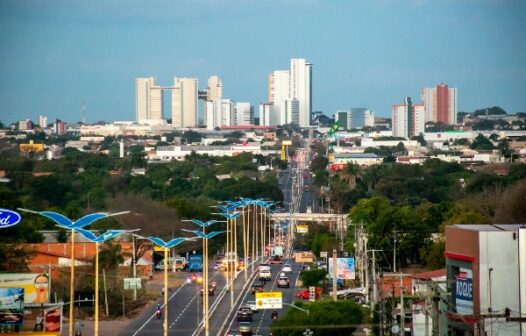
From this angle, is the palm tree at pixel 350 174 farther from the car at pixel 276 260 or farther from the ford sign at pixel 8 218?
the ford sign at pixel 8 218

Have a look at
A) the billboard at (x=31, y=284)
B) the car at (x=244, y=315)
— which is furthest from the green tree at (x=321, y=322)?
the billboard at (x=31, y=284)

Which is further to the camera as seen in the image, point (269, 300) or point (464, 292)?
point (269, 300)

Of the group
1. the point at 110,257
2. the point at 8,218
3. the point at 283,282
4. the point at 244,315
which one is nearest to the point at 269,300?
the point at 244,315

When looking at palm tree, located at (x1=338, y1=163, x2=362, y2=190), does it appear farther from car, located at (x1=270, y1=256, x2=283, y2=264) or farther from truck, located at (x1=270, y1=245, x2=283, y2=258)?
car, located at (x1=270, y1=256, x2=283, y2=264)

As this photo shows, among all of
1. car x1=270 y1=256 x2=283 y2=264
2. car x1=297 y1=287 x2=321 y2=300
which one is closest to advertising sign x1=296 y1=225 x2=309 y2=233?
car x1=270 y1=256 x2=283 y2=264

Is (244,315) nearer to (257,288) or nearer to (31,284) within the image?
(31,284)

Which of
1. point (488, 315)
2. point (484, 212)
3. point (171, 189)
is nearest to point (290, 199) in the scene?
point (171, 189)
